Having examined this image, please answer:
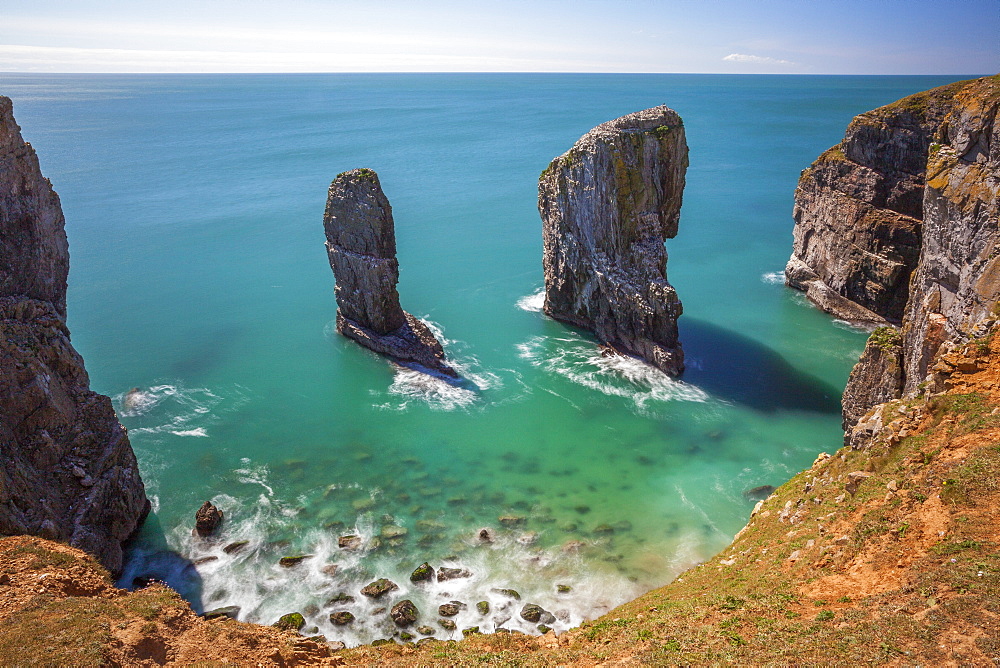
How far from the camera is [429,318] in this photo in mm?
59281

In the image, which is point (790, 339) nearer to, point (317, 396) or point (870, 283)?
point (870, 283)

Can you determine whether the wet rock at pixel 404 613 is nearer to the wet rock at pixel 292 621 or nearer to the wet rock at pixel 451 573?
the wet rock at pixel 451 573

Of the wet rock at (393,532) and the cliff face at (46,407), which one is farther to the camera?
the wet rock at (393,532)

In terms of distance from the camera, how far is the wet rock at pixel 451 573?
29.6m

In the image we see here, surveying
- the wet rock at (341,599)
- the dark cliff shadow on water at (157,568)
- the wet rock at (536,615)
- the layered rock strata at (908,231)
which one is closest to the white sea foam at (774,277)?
the layered rock strata at (908,231)

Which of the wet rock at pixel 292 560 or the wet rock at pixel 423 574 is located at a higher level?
the wet rock at pixel 423 574

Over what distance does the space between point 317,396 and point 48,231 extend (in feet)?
66.4

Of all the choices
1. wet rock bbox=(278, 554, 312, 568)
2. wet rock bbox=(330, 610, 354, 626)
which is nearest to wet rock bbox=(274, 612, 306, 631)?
wet rock bbox=(330, 610, 354, 626)

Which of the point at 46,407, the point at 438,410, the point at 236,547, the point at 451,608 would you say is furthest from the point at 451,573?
the point at 46,407

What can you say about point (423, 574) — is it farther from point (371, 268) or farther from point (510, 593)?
point (371, 268)

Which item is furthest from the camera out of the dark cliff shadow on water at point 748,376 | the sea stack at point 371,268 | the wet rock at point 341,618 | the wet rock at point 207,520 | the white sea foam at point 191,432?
the sea stack at point 371,268

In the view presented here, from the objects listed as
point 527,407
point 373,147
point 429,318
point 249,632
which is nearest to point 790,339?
point 527,407

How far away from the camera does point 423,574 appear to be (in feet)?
97.1

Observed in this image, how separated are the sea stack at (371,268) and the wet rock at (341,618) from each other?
23.8 meters
